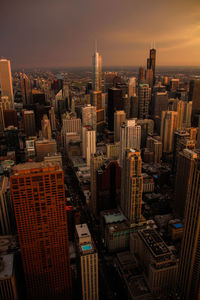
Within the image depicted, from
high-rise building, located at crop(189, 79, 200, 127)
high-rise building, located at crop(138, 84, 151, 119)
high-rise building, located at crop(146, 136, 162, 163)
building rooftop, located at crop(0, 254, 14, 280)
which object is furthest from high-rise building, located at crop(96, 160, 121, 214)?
high-rise building, located at crop(138, 84, 151, 119)

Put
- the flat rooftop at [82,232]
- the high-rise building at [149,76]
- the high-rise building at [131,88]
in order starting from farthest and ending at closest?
the high-rise building at [149,76] < the high-rise building at [131,88] < the flat rooftop at [82,232]

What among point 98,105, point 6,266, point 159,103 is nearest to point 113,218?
point 6,266

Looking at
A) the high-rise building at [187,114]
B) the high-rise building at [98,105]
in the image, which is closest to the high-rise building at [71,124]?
the high-rise building at [98,105]

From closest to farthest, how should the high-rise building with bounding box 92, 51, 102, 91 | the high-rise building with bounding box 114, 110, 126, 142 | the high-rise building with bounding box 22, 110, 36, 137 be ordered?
1. the high-rise building with bounding box 22, 110, 36, 137
2. the high-rise building with bounding box 114, 110, 126, 142
3. the high-rise building with bounding box 92, 51, 102, 91

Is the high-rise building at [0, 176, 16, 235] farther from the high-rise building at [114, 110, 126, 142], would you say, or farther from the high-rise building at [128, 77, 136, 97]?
the high-rise building at [128, 77, 136, 97]

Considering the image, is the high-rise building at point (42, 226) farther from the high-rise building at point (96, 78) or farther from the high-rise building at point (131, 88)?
the high-rise building at point (131, 88)

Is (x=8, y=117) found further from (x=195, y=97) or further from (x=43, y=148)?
(x=195, y=97)
